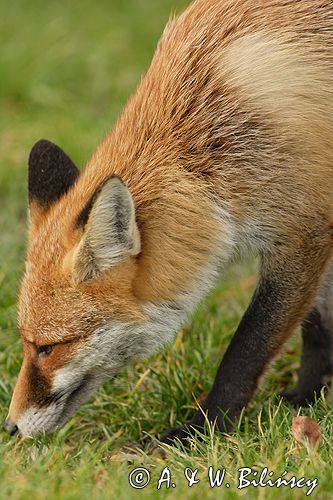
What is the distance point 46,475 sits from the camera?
4.44 metres

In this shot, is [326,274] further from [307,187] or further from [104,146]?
[104,146]

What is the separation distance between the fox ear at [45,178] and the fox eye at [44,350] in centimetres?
98

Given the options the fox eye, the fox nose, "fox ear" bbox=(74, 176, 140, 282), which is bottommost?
the fox nose

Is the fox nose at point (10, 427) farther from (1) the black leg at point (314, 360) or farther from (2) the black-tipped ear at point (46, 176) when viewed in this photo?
(1) the black leg at point (314, 360)

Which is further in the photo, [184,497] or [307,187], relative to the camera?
[307,187]

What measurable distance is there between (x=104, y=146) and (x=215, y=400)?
180cm

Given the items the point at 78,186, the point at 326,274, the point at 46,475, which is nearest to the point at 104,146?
the point at 78,186

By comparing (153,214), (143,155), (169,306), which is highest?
(143,155)

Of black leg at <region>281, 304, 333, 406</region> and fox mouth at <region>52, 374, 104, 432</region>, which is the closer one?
fox mouth at <region>52, 374, 104, 432</region>

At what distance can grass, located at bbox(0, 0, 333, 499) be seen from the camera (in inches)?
177

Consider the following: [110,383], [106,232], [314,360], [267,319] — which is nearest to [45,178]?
[106,232]

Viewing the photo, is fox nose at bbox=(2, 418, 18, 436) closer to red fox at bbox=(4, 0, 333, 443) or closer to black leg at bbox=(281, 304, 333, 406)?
red fox at bbox=(4, 0, 333, 443)

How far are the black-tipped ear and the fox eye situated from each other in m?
1.01

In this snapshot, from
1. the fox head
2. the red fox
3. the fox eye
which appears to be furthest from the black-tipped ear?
the fox eye
